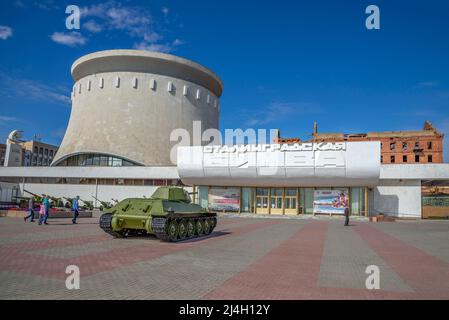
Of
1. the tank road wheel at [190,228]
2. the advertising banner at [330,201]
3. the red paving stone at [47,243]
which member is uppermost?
the advertising banner at [330,201]

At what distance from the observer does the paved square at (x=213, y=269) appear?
6.52m

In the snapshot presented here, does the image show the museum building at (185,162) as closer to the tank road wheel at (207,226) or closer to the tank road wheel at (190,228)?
the tank road wheel at (207,226)

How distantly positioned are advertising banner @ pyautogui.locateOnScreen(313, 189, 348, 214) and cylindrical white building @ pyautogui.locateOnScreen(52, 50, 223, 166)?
22715 mm

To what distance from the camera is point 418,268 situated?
938cm

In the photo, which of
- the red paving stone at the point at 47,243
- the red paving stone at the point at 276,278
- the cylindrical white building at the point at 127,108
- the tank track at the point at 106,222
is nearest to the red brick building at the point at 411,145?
the cylindrical white building at the point at 127,108

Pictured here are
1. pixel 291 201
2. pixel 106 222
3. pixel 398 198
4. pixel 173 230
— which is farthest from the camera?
pixel 291 201

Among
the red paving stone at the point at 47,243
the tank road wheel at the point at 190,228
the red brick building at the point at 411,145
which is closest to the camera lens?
the red paving stone at the point at 47,243

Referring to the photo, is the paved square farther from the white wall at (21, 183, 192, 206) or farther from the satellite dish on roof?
the satellite dish on roof

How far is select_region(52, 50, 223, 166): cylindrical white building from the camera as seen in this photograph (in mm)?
48062

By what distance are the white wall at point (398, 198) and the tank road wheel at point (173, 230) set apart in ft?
81.9

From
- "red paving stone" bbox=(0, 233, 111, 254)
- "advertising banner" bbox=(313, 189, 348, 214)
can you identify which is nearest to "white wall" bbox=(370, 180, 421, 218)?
"advertising banner" bbox=(313, 189, 348, 214)


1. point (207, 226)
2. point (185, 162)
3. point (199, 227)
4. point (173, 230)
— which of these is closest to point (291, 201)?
point (185, 162)

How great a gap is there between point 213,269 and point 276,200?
88.7ft

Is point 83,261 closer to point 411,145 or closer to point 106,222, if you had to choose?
point 106,222
